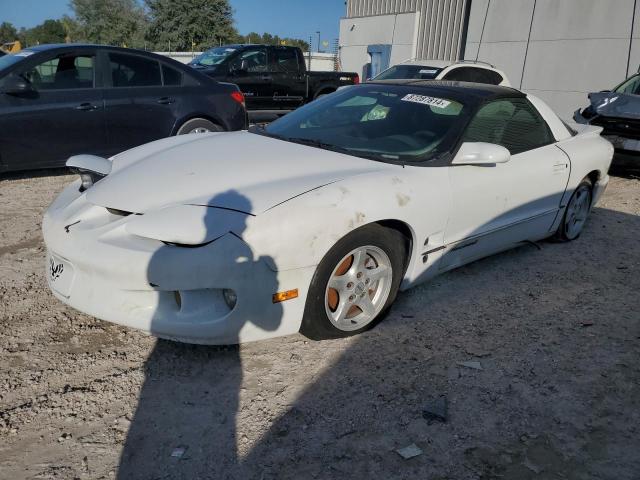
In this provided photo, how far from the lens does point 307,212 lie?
2.65 m

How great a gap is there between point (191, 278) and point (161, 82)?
16.4 feet

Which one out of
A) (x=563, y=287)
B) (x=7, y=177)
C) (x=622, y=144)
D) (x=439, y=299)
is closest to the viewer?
(x=439, y=299)

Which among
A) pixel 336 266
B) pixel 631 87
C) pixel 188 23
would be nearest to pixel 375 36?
pixel 631 87

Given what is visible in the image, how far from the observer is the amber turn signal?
8.60 feet

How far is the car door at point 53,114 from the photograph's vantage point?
5.75 meters

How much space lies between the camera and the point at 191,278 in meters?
2.47

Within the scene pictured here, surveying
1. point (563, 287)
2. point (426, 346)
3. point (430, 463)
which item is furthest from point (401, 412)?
point (563, 287)

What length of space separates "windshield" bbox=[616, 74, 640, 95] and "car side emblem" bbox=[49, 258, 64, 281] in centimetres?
836

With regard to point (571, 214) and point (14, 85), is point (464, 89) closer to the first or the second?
point (571, 214)

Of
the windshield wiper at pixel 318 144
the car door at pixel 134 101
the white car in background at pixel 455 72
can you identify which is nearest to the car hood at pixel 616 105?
the white car in background at pixel 455 72

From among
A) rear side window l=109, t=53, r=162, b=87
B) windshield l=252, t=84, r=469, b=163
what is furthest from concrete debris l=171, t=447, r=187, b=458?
rear side window l=109, t=53, r=162, b=87

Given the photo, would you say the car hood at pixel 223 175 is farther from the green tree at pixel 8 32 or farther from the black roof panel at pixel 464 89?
the green tree at pixel 8 32

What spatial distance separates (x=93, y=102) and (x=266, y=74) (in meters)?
5.96

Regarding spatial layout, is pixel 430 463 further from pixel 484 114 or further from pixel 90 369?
pixel 484 114
